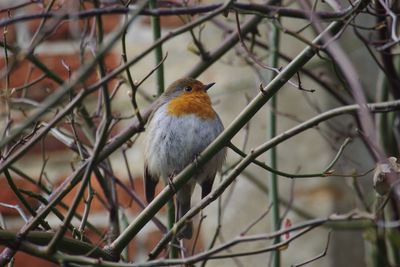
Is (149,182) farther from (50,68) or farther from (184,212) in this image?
(50,68)

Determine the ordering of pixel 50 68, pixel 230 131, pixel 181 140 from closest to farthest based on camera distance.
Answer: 1. pixel 230 131
2. pixel 181 140
3. pixel 50 68

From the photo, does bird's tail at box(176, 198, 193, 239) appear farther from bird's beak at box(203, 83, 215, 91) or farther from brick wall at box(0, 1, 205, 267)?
bird's beak at box(203, 83, 215, 91)

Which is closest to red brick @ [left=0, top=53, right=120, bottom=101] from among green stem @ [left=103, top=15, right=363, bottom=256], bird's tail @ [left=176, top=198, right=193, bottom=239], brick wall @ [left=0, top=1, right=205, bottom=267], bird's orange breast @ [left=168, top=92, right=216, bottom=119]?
brick wall @ [left=0, top=1, right=205, bottom=267]

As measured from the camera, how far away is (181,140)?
232 centimetres

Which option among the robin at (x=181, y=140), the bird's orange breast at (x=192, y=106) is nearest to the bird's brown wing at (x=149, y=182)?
the robin at (x=181, y=140)

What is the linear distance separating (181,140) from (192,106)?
0.17 m

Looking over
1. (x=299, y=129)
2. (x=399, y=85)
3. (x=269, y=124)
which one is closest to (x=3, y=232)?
(x=299, y=129)

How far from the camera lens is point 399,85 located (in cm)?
204

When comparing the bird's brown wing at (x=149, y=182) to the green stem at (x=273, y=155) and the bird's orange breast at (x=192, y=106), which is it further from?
the green stem at (x=273, y=155)

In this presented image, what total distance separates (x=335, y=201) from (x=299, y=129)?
1.11 m

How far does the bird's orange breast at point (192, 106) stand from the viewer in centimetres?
241

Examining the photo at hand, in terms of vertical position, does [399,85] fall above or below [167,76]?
below

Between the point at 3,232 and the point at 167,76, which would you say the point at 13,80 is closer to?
the point at 167,76

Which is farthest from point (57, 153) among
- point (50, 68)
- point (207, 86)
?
point (207, 86)
